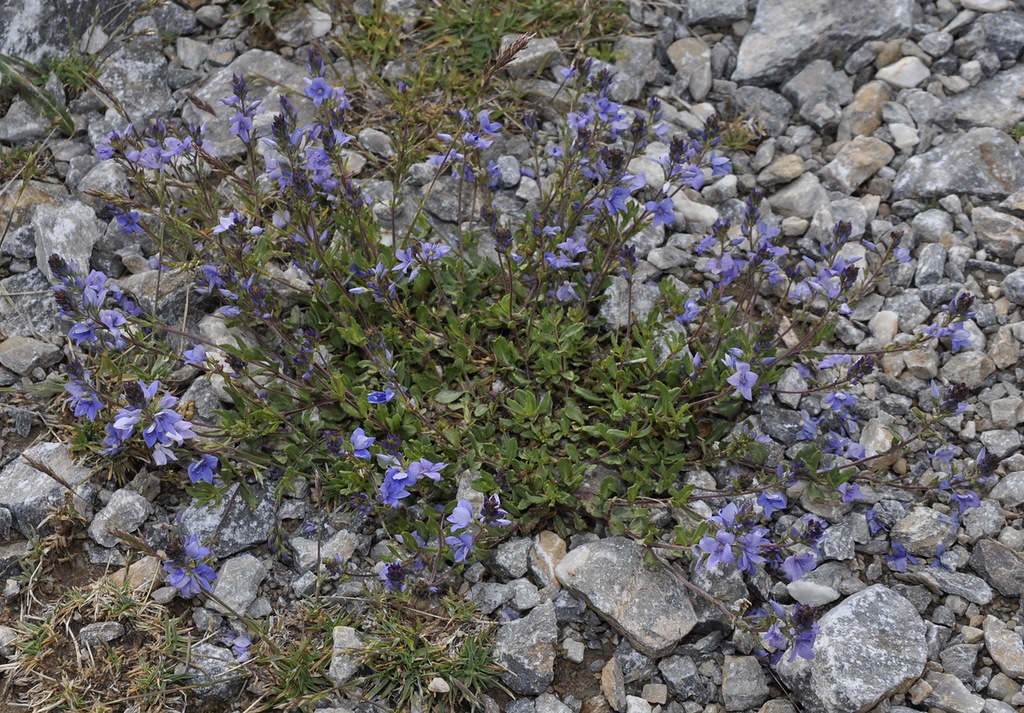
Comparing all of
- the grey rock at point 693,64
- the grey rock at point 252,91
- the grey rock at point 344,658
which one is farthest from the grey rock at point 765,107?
the grey rock at point 344,658

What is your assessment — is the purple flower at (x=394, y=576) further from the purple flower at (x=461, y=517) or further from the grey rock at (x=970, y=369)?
the grey rock at (x=970, y=369)

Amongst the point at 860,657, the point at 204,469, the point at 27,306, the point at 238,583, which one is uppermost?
the point at 27,306

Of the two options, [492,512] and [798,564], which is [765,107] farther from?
[492,512]

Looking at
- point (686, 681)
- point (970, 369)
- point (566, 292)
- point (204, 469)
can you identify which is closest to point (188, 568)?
point (204, 469)

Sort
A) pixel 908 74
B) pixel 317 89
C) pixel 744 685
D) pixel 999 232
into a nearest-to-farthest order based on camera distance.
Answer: pixel 744 685, pixel 317 89, pixel 999 232, pixel 908 74

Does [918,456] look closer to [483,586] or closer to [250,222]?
[483,586]

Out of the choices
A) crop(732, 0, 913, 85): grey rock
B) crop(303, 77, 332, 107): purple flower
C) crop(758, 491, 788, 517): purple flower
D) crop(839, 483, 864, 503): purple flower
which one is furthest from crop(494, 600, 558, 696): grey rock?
crop(732, 0, 913, 85): grey rock

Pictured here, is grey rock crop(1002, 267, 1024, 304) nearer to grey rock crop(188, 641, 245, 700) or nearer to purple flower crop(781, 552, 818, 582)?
purple flower crop(781, 552, 818, 582)

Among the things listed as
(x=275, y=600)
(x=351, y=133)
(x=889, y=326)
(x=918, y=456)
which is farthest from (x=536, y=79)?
(x=275, y=600)

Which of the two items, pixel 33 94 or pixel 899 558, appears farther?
pixel 33 94
